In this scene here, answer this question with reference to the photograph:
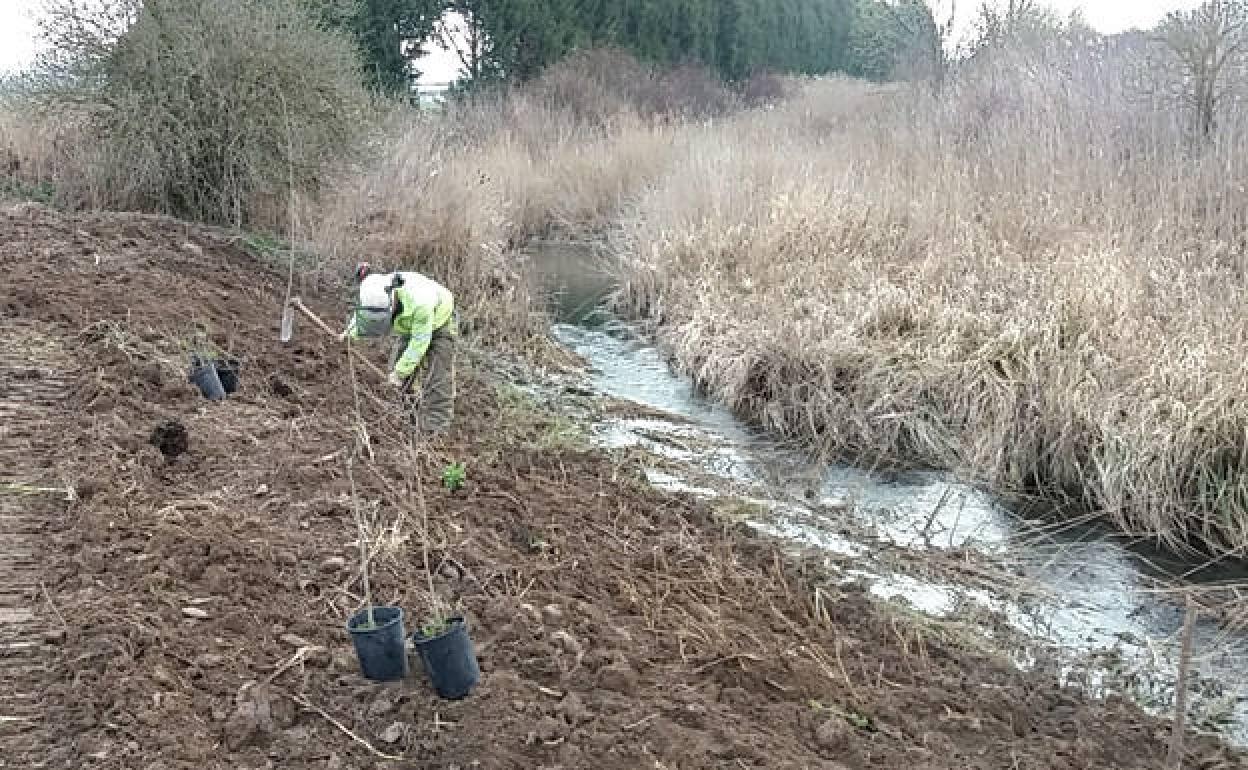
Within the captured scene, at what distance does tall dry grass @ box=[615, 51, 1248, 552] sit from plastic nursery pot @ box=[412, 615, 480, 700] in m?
4.69

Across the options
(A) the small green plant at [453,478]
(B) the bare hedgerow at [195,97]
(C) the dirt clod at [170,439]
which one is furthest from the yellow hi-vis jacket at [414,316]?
(B) the bare hedgerow at [195,97]

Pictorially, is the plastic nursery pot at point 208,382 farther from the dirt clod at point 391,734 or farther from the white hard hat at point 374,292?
the dirt clod at point 391,734

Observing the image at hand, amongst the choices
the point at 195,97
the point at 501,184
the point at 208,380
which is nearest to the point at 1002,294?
the point at 208,380

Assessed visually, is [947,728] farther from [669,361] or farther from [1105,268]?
[669,361]

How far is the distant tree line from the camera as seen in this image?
2197cm

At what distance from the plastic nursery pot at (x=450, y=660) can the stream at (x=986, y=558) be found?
249cm

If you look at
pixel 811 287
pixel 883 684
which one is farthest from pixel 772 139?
pixel 883 684

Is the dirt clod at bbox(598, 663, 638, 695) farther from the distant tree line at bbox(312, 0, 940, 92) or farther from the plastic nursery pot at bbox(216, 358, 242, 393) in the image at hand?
the distant tree line at bbox(312, 0, 940, 92)

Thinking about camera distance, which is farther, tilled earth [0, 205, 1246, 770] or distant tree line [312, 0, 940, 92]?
distant tree line [312, 0, 940, 92]

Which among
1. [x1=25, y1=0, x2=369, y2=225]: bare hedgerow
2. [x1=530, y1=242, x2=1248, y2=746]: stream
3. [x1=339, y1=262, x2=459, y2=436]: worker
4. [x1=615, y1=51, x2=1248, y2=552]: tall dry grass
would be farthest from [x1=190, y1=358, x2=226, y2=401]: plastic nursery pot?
[x1=25, y1=0, x2=369, y2=225]: bare hedgerow

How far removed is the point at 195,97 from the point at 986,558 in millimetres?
8779

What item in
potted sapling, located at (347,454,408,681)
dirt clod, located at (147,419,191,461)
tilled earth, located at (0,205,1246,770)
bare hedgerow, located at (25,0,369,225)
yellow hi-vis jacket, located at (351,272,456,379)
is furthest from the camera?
bare hedgerow, located at (25,0,369,225)

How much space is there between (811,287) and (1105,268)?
2795 millimetres

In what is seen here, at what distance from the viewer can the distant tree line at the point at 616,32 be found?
22.0 metres
